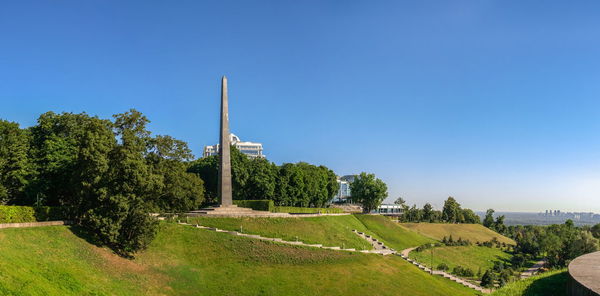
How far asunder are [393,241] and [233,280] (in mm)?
55648

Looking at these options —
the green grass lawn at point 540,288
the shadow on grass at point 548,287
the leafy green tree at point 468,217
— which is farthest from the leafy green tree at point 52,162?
the leafy green tree at point 468,217

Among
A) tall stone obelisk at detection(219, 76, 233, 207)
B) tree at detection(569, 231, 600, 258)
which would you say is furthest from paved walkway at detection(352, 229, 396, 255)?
tree at detection(569, 231, 600, 258)

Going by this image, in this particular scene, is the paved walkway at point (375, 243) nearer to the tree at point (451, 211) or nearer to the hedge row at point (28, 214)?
the hedge row at point (28, 214)

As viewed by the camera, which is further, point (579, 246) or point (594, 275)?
point (579, 246)

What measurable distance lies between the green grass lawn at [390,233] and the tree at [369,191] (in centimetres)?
1378

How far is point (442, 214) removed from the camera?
161 m

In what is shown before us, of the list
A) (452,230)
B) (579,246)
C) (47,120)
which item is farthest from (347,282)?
(452,230)

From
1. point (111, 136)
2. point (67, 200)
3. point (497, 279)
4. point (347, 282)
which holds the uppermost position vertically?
point (111, 136)

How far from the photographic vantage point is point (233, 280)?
42.9 meters

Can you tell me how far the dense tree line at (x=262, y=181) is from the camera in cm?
9031

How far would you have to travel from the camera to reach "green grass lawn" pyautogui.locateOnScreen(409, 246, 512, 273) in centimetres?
8200

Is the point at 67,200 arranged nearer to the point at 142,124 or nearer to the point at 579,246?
the point at 142,124

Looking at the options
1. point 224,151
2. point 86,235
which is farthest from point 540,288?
point 224,151

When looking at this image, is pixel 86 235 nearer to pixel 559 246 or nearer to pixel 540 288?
pixel 540 288
